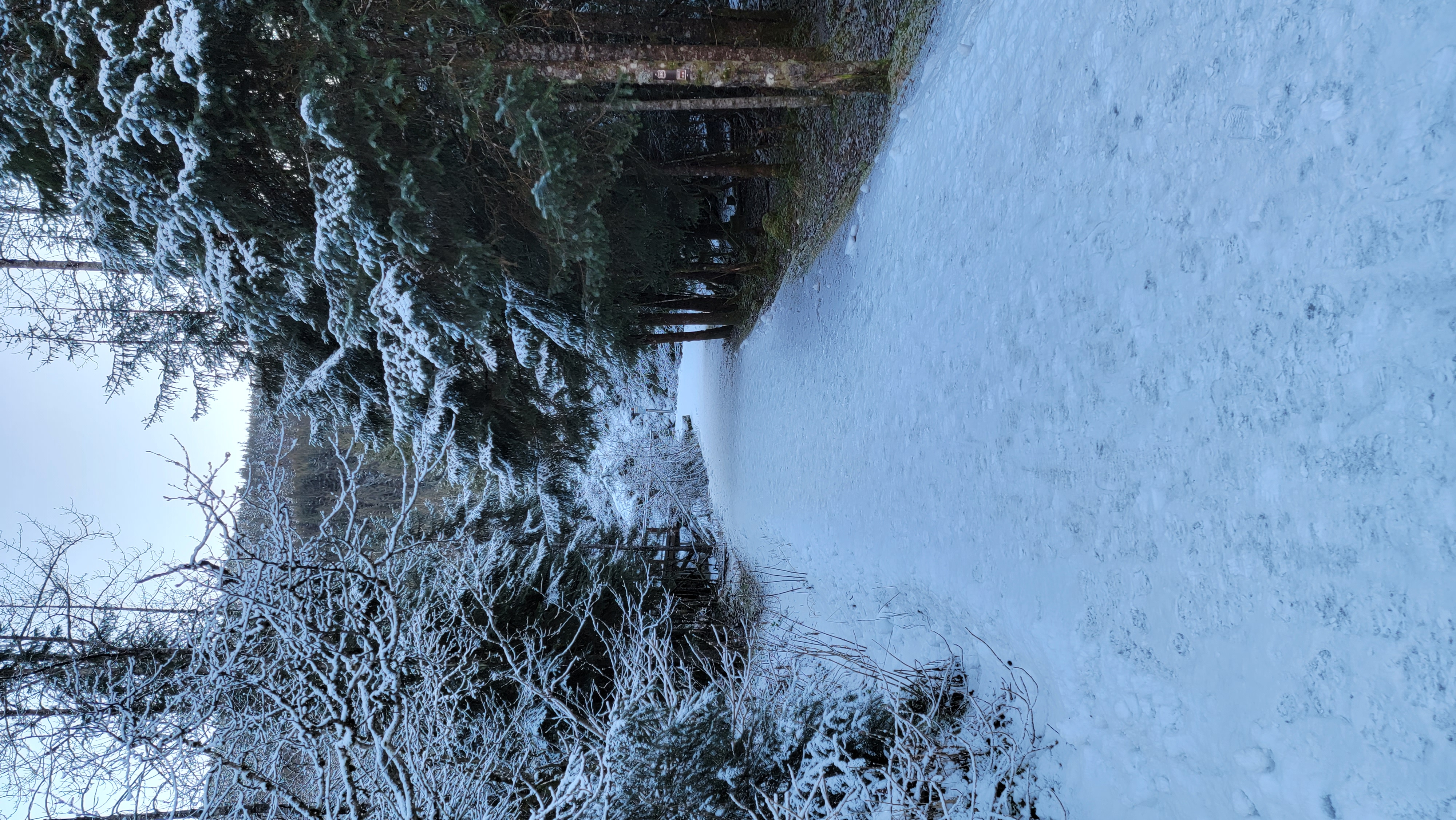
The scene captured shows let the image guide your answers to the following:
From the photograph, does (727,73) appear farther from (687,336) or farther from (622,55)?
(687,336)

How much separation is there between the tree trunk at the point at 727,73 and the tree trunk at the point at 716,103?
12cm

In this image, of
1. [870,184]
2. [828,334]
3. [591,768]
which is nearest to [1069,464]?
[591,768]

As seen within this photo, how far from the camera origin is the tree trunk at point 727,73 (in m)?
5.29

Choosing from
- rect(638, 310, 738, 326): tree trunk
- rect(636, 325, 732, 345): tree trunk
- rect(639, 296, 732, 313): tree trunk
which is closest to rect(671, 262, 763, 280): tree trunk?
rect(639, 296, 732, 313): tree trunk

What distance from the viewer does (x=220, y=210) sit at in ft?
17.7

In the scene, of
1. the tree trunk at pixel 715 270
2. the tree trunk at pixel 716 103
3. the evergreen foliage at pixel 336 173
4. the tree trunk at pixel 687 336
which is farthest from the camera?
the tree trunk at pixel 715 270

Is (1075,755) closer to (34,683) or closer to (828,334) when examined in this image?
(828,334)

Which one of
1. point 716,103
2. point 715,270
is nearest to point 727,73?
point 716,103

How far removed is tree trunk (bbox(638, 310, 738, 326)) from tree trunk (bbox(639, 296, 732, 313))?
8cm

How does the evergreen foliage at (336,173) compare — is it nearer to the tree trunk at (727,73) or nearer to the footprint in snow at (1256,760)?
the tree trunk at (727,73)

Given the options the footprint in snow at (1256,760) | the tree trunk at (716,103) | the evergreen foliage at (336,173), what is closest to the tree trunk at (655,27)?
the tree trunk at (716,103)

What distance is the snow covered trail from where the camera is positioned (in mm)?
2189

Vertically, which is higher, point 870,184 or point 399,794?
point 870,184

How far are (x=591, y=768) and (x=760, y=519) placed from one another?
19.3 feet
